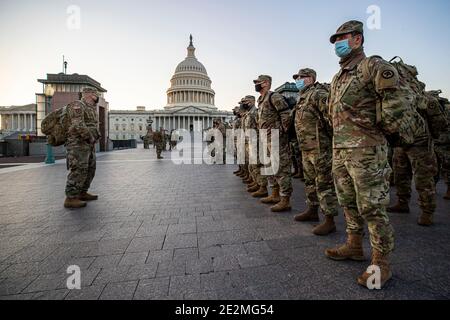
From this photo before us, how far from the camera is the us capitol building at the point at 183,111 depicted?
95438mm

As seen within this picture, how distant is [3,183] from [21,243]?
6398mm

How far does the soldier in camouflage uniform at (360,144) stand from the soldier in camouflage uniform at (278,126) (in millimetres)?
1804

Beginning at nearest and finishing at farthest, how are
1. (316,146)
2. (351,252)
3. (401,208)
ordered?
(351,252), (316,146), (401,208)

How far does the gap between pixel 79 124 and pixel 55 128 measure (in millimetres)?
698

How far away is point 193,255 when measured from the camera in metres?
2.73

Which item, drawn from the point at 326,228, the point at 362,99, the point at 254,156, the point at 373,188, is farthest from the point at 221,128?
the point at 373,188

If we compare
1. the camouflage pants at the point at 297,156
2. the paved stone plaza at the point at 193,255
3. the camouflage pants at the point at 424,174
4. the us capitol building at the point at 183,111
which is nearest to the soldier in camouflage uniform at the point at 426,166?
the camouflage pants at the point at 424,174

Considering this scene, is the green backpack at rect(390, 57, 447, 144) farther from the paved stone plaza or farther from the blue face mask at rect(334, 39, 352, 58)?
the blue face mask at rect(334, 39, 352, 58)

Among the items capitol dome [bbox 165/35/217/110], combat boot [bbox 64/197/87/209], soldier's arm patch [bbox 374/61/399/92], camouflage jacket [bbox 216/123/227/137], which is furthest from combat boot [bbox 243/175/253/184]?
capitol dome [bbox 165/35/217/110]

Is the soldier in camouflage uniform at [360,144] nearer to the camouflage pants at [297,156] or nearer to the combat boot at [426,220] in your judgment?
the combat boot at [426,220]

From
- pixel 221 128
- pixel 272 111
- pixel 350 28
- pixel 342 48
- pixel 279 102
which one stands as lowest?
pixel 272 111

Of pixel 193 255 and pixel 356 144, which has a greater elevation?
pixel 356 144
